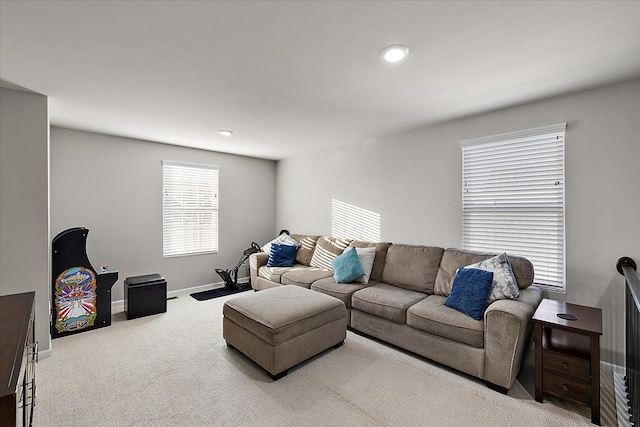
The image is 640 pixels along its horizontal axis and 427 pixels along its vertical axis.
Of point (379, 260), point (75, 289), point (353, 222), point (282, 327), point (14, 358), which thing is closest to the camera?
point (14, 358)

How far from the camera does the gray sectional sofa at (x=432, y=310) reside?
220 centimetres

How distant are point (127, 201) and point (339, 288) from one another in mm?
3363

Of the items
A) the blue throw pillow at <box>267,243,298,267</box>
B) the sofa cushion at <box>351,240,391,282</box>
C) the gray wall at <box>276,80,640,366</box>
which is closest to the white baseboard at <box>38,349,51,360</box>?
the blue throw pillow at <box>267,243,298,267</box>

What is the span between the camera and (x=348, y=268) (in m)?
3.58

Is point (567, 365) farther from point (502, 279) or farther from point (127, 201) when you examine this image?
point (127, 201)

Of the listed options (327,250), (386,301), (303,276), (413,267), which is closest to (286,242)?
(327,250)

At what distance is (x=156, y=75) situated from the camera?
2305 mm

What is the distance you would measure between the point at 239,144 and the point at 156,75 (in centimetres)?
231

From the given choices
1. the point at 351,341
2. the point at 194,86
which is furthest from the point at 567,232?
the point at 194,86

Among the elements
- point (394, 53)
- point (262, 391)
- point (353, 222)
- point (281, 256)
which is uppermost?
point (394, 53)

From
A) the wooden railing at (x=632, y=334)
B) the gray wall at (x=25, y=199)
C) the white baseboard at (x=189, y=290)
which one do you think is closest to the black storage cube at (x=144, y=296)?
the white baseboard at (x=189, y=290)

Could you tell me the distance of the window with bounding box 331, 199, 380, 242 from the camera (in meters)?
4.27

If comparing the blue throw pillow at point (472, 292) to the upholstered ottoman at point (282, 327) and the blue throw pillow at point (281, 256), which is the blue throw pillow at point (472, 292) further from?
the blue throw pillow at point (281, 256)

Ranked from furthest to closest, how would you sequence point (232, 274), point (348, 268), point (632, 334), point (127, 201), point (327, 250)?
point (232, 274)
point (327, 250)
point (127, 201)
point (348, 268)
point (632, 334)
